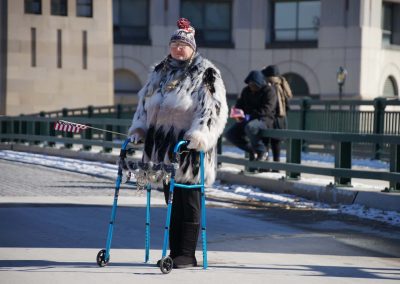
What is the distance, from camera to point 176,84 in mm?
7867

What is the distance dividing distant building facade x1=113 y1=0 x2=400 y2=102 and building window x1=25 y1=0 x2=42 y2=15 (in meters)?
11.8

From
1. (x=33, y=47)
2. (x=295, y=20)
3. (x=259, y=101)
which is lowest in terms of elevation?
(x=259, y=101)

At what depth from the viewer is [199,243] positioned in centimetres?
950

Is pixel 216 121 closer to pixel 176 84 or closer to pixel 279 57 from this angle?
pixel 176 84

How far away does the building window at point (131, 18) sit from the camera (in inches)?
1881

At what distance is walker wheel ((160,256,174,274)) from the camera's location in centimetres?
752

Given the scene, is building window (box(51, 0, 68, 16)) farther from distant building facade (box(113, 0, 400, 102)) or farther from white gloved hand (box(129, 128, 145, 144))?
white gloved hand (box(129, 128, 145, 144))

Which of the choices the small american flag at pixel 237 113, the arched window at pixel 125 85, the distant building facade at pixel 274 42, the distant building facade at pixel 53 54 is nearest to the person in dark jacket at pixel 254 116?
the small american flag at pixel 237 113

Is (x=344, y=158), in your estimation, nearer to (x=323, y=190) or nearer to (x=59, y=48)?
(x=323, y=190)

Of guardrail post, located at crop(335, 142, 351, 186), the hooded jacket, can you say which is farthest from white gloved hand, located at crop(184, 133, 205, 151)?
the hooded jacket

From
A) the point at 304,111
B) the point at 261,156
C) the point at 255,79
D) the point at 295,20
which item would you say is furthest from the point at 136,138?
the point at 295,20

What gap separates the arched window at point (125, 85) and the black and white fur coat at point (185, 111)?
39.6 meters

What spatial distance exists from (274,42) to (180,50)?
3965 cm

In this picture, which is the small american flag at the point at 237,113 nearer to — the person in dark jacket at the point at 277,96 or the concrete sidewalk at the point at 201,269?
the person in dark jacket at the point at 277,96
